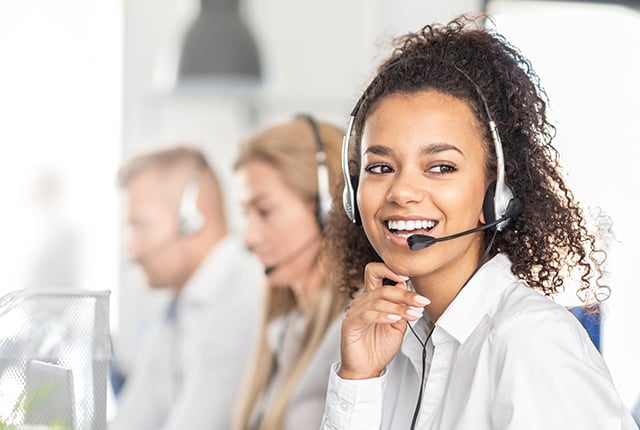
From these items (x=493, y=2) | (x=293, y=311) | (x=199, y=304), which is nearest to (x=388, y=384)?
(x=293, y=311)

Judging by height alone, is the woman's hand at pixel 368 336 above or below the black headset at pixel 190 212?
above

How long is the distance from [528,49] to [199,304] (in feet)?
5.55

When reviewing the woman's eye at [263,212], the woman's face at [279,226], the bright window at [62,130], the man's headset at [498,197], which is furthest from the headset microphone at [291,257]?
the bright window at [62,130]

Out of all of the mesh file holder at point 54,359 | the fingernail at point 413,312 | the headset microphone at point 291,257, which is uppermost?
the fingernail at point 413,312

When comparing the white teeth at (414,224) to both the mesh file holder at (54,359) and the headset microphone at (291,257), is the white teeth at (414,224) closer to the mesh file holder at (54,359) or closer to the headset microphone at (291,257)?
the mesh file holder at (54,359)

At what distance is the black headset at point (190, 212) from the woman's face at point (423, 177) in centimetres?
188

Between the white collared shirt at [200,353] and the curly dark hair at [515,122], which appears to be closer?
the curly dark hair at [515,122]

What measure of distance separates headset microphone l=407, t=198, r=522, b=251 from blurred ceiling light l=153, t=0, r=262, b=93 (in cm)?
305

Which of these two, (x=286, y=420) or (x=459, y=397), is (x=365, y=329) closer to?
(x=459, y=397)

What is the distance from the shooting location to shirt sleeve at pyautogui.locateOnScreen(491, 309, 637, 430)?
3.13 ft

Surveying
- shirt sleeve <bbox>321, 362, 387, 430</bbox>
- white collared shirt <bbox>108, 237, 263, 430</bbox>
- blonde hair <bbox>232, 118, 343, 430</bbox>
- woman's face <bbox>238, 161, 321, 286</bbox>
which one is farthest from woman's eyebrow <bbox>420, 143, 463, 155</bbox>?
white collared shirt <bbox>108, 237, 263, 430</bbox>

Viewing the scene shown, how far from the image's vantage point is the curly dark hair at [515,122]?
43.3 inches

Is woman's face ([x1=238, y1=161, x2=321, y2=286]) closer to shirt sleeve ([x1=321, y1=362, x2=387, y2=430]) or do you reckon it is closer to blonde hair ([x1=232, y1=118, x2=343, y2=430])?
blonde hair ([x1=232, y1=118, x2=343, y2=430])

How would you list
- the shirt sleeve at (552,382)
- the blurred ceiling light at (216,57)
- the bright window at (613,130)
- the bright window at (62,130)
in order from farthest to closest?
1. the bright window at (62,130)
2. the blurred ceiling light at (216,57)
3. the bright window at (613,130)
4. the shirt sleeve at (552,382)
